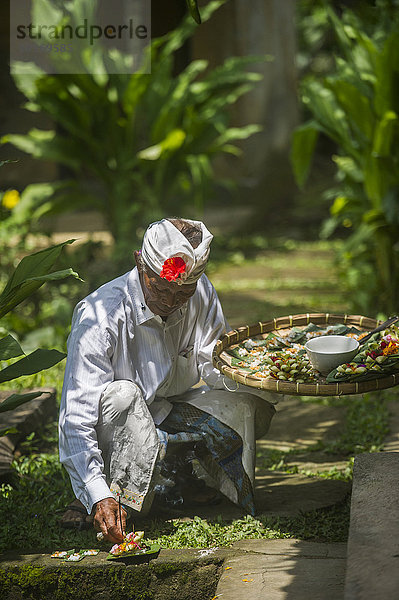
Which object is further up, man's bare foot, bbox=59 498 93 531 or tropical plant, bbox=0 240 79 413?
tropical plant, bbox=0 240 79 413


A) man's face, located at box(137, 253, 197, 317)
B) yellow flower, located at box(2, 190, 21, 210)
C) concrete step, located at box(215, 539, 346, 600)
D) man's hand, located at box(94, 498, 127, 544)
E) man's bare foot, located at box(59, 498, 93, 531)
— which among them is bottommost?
concrete step, located at box(215, 539, 346, 600)

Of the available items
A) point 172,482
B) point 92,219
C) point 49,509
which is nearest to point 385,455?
point 172,482

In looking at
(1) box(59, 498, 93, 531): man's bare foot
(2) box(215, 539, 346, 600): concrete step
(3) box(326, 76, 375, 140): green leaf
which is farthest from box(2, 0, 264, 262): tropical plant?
(2) box(215, 539, 346, 600): concrete step

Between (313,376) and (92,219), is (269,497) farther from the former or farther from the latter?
(92,219)

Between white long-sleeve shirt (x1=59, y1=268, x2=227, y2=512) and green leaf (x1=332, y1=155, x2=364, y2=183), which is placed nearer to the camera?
white long-sleeve shirt (x1=59, y1=268, x2=227, y2=512)

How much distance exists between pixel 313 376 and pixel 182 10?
7939 millimetres

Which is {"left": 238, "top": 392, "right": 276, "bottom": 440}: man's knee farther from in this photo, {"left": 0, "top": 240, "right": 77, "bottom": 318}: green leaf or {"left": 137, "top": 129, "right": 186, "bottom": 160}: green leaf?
{"left": 137, "top": 129, "right": 186, "bottom": 160}: green leaf

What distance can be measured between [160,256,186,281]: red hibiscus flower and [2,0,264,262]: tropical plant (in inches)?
167

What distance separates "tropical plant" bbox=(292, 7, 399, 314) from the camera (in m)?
5.26

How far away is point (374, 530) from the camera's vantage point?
7.61 feet

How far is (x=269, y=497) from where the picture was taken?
3.28 metres

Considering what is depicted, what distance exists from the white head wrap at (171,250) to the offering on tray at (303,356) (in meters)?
0.39

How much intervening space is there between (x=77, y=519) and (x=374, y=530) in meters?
1.22

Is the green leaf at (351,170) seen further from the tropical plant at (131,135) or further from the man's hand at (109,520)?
the man's hand at (109,520)
